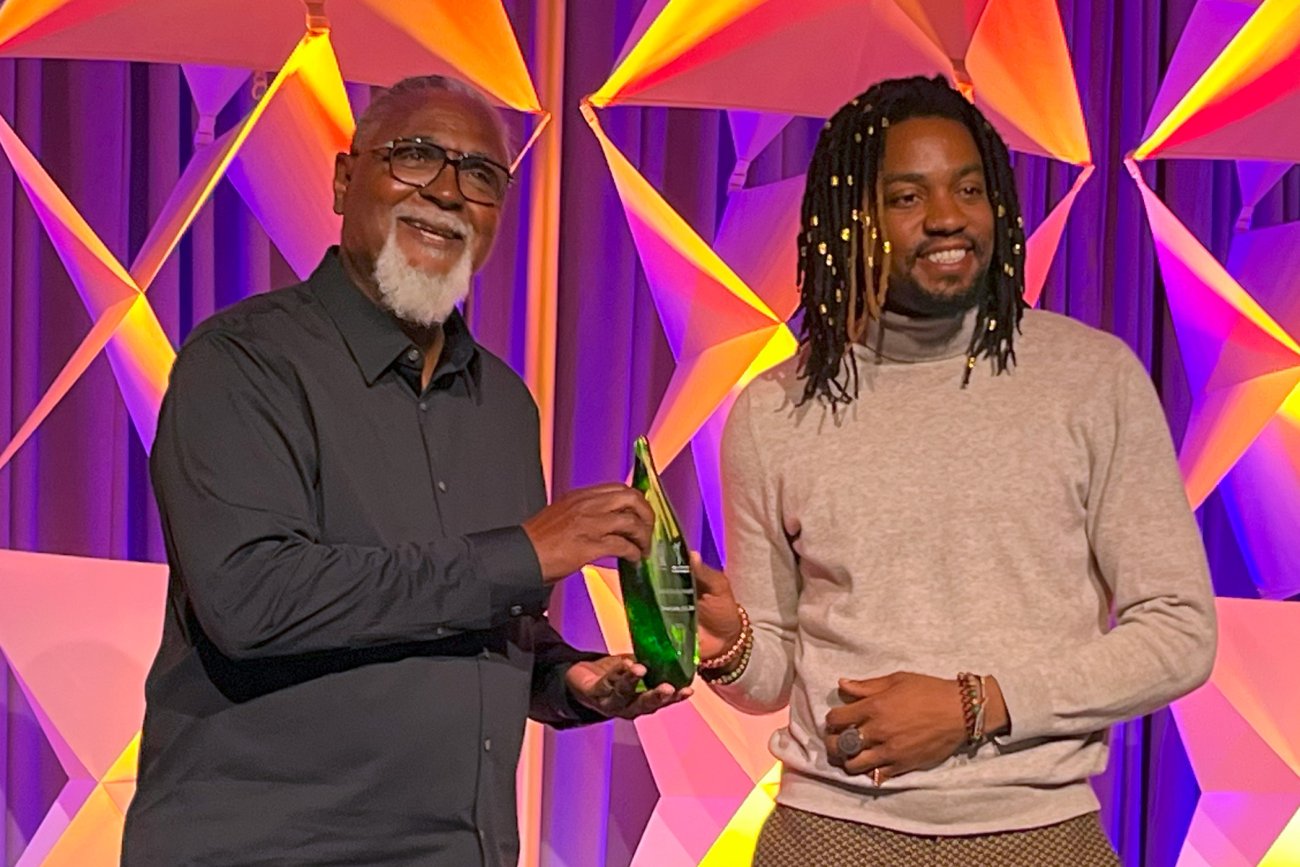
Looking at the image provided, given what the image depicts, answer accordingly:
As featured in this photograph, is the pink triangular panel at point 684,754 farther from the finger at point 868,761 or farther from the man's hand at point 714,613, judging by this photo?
the finger at point 868,761

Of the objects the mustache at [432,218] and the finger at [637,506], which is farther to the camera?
the mustache at [432,218]

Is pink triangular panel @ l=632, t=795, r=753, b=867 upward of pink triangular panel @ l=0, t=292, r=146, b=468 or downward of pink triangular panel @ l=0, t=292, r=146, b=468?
downward

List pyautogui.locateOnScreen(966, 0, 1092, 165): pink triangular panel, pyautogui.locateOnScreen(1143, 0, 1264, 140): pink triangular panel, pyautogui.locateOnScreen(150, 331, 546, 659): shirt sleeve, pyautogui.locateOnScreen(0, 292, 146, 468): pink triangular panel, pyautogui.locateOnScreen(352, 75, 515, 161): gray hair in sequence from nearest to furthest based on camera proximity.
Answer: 1. pyautogui.locateOnScreen(150, 331, 546, 659): shirt sleeve
2. pyautogui.locateOnScreen(352, 75, 515, 161): gray hair
3. pyautogui.locateOnScreen(0, 292, 146, 468): pink triangular panel
4. pyautogui.locateOnScreen(966, 0, 1092, 165): pink triangular panel
5. pyautogui.locateOnScreen(1143, 0, 1264, 140): pink triangular panel

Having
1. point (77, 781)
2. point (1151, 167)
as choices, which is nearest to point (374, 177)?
point (77, 781)

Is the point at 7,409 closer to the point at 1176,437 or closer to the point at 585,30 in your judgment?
the point at 585,30

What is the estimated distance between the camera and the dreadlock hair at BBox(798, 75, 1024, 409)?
5.48ft

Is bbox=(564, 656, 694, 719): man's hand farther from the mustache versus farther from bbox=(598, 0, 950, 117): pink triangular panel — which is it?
bbox=(598, 0, 950, 117): pink triangular panel

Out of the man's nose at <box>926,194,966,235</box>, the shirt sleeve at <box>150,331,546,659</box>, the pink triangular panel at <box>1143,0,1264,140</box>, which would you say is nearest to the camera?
the shirt sleeve at <box>150,331,546,659</box>

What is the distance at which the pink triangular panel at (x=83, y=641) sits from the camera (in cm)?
246

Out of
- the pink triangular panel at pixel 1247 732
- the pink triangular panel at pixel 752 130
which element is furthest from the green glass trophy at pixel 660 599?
the pink triangular panel at pixel 1247 732

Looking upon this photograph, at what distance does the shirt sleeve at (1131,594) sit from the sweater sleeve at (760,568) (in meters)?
0.27

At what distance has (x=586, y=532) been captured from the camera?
59.9 inches

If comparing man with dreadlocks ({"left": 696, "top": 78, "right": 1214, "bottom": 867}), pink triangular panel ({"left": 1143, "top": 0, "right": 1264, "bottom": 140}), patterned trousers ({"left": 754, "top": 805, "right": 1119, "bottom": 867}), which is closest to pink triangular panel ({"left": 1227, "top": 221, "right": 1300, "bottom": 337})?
pink triangular panel ({"left": 1143, "top": 0, "right": 1264, "bottom": 140})

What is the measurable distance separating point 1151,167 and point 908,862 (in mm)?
Answer: 1786
